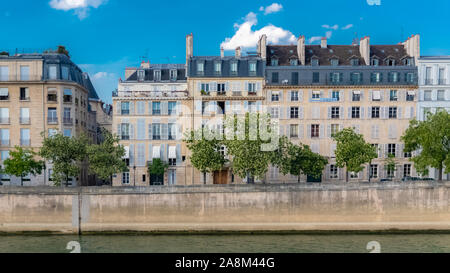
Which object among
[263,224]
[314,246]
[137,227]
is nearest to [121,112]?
[137,227]

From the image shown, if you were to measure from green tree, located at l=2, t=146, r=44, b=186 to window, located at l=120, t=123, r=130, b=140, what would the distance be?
758cm

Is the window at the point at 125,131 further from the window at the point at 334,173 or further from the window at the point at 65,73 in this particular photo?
the window at the point at 334,173

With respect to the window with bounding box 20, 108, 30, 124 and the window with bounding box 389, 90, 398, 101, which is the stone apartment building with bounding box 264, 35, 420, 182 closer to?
the window with bounding box 389, 90, 398, 101

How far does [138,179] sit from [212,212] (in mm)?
11806

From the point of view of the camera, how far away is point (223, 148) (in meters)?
39.5

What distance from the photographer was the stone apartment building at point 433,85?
4038 centimetres

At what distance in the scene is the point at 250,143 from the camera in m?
31.5

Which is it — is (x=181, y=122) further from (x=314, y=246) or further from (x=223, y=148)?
(x=314, y=246)

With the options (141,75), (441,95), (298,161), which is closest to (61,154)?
(141,75)

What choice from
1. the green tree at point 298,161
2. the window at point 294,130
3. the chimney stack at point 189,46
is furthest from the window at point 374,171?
the chimney stack at point 189,46

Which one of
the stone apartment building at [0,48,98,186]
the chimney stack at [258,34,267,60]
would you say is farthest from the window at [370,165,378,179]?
the stone apartment building at [0,48,98,186]

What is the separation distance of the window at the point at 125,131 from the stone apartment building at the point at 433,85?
27.3m
